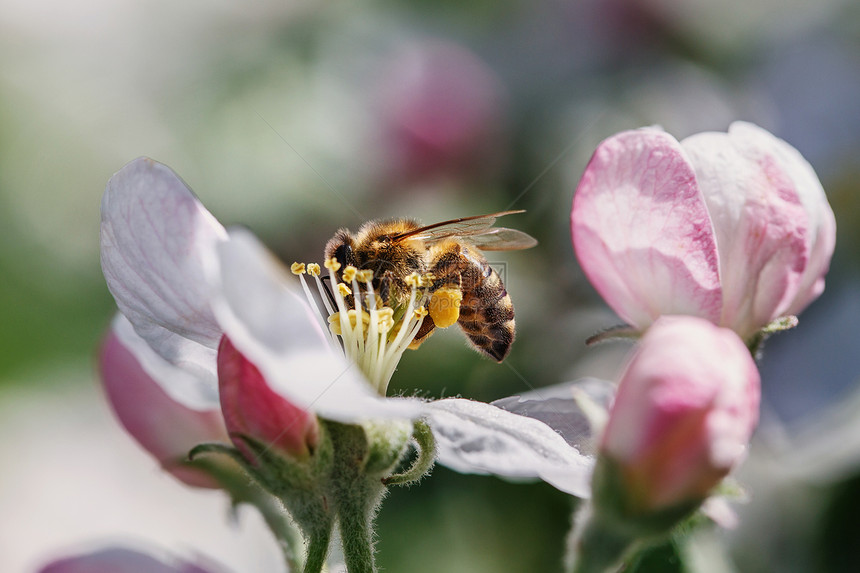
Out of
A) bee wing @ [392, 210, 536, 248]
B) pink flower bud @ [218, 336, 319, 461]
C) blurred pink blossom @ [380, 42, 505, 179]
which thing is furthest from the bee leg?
blurred pink blossom @ [380, 42, 505, 179]

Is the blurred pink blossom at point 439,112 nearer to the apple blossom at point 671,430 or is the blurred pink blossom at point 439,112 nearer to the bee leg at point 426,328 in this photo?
the bee leg at point 426,328

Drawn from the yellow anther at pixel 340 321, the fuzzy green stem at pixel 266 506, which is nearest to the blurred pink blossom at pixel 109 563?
the fuzzy green stem at pixel 266 506

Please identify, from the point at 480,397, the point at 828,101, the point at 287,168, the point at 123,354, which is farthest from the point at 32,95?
the point at 828,101

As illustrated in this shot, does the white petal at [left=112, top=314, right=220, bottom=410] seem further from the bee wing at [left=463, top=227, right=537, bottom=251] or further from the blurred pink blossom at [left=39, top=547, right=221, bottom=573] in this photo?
the bee wing at [left=463, top=227, right=537, bottom=251]

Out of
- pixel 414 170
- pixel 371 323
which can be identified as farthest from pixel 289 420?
pixel 414 170

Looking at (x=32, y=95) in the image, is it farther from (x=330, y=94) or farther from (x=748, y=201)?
(x=748, y=201)

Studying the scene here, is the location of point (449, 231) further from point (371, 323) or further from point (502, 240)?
point (371, 323)
